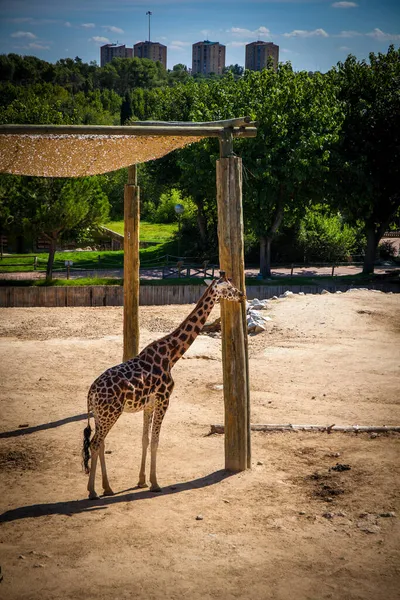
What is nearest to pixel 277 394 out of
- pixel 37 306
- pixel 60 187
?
pixel 37 306

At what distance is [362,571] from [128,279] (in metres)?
8.07

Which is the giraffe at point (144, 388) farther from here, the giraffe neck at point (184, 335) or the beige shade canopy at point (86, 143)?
the beige shade canopy at point (86, 143)

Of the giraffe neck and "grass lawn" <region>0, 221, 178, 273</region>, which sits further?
"grass lawn" <region>0, 221, 178, 273</region>

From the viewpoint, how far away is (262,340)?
22141 millimetres

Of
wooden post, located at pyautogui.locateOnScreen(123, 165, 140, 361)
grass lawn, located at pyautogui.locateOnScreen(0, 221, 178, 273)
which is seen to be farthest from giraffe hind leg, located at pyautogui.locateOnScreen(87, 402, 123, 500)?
grass lawn, located at pyautogui.locateOnScreen(0, 221, 178, 273)

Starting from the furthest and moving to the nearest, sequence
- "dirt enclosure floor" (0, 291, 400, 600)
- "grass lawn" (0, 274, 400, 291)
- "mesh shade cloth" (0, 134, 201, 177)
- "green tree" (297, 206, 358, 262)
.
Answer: "green tree" (297, 206, 358, 262) → "grass lawn" (0, 274, 400, 291) → "mesh shade cloth" (0, 134, 201, 177) → "dirt enclosure floor" (0, 291, 400, 600)

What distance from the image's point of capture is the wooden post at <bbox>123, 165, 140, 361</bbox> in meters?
14.4

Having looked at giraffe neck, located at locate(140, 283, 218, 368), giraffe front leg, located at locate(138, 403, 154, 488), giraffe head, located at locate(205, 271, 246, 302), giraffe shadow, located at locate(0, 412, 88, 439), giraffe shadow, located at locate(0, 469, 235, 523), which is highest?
giraffe head, located at locate(205, 271, 246, 302)

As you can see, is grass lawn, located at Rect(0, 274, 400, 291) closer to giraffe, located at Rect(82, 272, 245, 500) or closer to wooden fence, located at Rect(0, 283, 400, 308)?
wooden fence, located at Rect(0, 283, 400, 308)

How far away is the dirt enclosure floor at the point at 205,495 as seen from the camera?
7789 mm

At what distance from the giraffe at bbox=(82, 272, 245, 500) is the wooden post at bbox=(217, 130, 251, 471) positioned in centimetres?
33

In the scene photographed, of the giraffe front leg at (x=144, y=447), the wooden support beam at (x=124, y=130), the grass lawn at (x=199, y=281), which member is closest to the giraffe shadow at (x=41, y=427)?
the giraffe front leg at (x=144, y=447)

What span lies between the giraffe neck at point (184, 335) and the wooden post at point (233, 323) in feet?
1.26

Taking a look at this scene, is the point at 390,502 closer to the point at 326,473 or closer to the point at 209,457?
the point at 326,473
